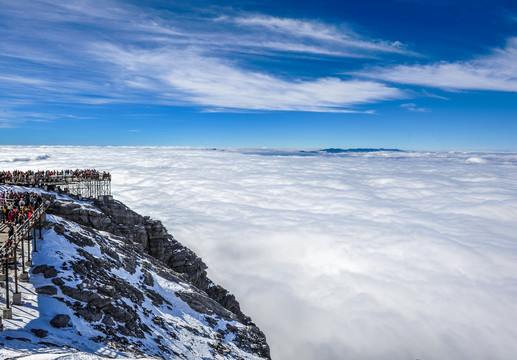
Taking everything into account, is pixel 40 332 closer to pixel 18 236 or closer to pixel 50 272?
pixel 18 236

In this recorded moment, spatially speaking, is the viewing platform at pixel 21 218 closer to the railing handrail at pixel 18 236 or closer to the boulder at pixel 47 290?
the railing handrail at pixel 18 236

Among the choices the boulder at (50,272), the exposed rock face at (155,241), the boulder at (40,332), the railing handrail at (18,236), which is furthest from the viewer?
the exposed rock face at (155,241)

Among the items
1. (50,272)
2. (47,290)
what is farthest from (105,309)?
(50,272)

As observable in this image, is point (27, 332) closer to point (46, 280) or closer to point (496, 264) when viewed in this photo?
point (46, 280)

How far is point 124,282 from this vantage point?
92.8 ft

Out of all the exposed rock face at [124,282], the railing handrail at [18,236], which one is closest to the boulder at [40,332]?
the exposed rock face at [124,282]

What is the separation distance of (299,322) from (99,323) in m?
88.6

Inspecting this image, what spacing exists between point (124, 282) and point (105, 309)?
631 cm

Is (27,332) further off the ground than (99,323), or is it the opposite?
(27,332)

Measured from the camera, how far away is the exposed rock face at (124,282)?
21.5 m

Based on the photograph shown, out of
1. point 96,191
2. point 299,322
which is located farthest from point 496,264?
point 96,191

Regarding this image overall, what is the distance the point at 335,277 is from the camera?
127 meters

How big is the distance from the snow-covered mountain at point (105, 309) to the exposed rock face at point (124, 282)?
10cm

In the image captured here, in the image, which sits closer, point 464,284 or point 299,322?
point 299,322
